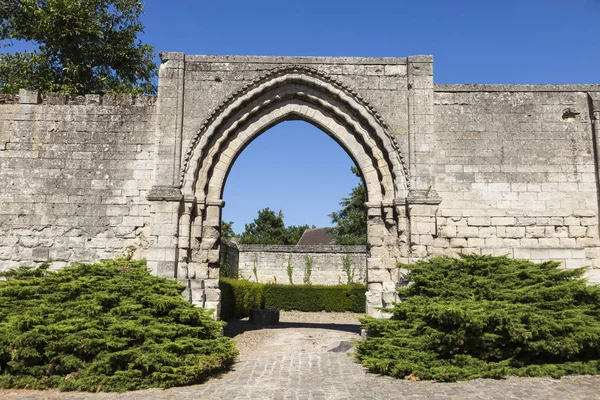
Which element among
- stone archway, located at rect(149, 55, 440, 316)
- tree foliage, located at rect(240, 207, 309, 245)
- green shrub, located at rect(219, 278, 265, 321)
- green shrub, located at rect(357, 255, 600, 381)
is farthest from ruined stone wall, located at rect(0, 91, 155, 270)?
tree foliage, located at rect(240, 207, 309, 245)

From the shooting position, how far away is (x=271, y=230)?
45.6 m

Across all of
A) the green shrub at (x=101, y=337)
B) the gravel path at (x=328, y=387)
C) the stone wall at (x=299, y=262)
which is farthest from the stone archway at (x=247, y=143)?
the stone wall at (x=299, y=262)

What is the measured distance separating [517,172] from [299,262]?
44.4 ft

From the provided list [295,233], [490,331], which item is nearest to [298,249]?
[490,331]

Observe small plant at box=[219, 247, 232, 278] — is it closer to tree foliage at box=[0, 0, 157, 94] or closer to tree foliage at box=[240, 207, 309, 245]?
tree foliage at box=[0, 0, 157, 94]

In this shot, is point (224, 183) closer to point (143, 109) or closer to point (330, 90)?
point (143, 109)

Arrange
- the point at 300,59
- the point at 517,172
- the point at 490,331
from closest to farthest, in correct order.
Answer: the point at 490,331 < the point at 517,172 < the point at 300,59

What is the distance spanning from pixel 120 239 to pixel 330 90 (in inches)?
177

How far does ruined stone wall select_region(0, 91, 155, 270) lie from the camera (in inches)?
324

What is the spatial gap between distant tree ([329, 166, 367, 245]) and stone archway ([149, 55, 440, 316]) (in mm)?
21978

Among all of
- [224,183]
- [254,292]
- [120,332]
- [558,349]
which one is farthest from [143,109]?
[254,292]

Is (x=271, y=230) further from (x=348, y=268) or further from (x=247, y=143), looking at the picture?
(x=247, y=143)

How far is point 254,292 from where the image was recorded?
16.7 metres

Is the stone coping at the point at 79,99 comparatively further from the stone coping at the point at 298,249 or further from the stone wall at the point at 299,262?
the stone coping at the point at 298,249
